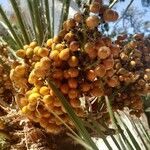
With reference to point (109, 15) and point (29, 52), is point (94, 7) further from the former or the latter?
point (29, 52)

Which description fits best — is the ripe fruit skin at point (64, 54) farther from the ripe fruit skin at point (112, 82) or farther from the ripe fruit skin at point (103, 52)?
the ripe fruit skin at point (112, 82)

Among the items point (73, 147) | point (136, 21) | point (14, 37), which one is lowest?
point (73, 147)

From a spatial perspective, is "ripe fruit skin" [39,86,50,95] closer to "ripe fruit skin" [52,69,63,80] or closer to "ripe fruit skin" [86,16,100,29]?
"ripe fruit skin" [52,69,63,80]

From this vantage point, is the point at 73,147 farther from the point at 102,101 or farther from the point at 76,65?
the point at 76,65

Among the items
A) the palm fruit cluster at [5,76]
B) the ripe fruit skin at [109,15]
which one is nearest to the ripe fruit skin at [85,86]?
the ripe fruit skin at [109,15]

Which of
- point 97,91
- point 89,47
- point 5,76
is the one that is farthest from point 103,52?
point 5,76

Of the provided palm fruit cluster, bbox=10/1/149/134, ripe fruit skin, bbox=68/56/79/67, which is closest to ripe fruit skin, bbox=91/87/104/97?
palm fruit cluster, bbox=10/1/149/134

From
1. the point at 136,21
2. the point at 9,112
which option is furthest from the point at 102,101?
the point at 136,21
